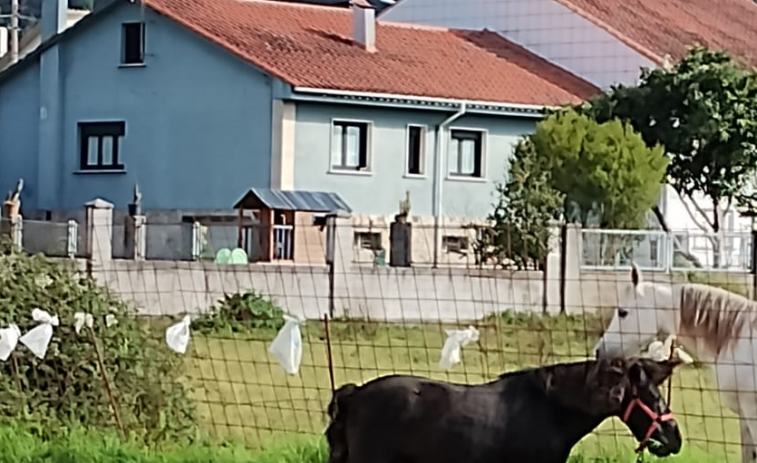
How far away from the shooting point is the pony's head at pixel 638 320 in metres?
11.5

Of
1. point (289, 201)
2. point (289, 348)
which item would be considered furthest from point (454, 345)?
point (289, 201)

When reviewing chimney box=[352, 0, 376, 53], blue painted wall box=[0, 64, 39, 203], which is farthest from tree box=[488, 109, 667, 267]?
blue painted wall box=[0, 64, 39, 203]

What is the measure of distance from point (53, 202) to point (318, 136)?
708 centimetres

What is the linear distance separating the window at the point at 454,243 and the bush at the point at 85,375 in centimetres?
2360

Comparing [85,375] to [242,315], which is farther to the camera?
[242,315]

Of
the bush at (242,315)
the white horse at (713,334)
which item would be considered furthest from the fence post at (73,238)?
the white horse at (713,334)

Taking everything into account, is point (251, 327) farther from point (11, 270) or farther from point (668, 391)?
point (668, 391)

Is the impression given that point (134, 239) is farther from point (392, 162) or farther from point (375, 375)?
point (375, 375)

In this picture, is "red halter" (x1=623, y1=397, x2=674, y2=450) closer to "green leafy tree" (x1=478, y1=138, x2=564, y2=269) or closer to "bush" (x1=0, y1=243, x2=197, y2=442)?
"bush" (x1=0, y1=243, x2=197, y2=442)

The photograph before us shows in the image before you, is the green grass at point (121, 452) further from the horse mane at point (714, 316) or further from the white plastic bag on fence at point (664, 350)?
the horse mane at point (714, 316)

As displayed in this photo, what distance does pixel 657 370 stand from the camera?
8.25 meters

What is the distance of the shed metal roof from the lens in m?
33.6

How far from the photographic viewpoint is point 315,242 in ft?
109

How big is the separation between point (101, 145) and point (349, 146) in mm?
6081
